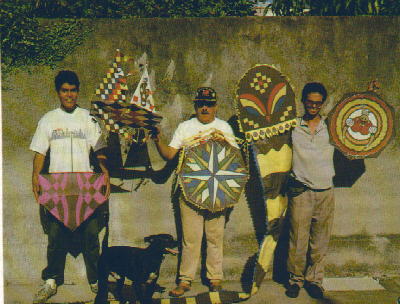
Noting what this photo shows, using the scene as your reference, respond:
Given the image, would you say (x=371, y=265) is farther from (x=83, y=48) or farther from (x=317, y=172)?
(x=83, y=48)

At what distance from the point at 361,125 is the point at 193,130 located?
1555mm

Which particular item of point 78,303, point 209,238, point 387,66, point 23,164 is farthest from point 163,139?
point 387,66

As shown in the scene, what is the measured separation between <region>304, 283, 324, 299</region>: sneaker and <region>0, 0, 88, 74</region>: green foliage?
10.3 feet

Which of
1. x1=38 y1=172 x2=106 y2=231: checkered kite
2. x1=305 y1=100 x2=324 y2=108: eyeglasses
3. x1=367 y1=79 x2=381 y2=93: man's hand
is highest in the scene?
x1=367 y1=79 x2=381 y2=93: man's hand

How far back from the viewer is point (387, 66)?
496 cm

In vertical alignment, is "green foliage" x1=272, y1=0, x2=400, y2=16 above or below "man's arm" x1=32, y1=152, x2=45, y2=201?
above

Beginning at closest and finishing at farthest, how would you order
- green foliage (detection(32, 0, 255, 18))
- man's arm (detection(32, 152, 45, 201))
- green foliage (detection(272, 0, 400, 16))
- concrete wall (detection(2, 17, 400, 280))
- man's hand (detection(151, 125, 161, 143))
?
man's hand (detection(151, 125, 161, 143)) → man's arm (detection(32, 152, 45, 201)) → concrete wall (detection(2, 17, 400, 280)) → green foliage (detection(32, 0, 255, 18)) → green foliage (detection(272, 0, 400, 16))

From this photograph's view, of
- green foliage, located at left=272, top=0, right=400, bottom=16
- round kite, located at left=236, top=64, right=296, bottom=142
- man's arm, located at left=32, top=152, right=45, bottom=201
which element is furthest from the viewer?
green foliage, located at left=272, top=0, right=400, bottom=16

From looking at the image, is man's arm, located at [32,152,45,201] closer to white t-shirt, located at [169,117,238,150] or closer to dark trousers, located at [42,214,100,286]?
dark trousers, located at [42,214,100,286]

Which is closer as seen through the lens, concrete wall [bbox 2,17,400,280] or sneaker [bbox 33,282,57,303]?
sneaker [bbox 33,282,57,303]

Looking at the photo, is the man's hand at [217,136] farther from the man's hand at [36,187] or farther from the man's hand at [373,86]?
the man's hand at [36,187]

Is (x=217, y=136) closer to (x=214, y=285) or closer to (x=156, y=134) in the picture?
(x=156, y=134)

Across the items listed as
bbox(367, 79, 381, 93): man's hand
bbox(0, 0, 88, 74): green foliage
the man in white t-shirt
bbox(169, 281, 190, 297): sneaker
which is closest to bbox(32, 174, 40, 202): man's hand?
the man in white t-shirt

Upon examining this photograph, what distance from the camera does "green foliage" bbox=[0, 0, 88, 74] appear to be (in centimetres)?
475
